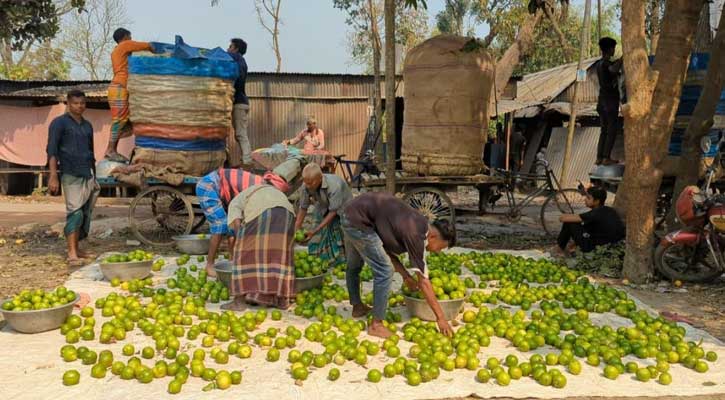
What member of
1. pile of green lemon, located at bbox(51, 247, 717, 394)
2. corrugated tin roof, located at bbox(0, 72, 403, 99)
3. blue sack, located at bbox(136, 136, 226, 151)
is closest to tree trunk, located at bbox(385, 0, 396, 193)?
blue sack, located at bbox(136, 136, 226, 151)

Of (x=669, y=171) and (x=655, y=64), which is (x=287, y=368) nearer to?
(x=655, y=64)

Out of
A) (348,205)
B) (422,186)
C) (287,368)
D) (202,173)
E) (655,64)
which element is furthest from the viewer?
(422,186)

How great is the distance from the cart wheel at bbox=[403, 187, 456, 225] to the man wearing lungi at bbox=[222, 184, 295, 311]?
13.5 ft

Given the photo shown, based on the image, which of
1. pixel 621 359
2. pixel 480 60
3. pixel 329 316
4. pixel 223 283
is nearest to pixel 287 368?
pixel 329 316

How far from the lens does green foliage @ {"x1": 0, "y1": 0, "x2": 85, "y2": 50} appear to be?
12336 millimetres

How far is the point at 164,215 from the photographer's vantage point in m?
9.11

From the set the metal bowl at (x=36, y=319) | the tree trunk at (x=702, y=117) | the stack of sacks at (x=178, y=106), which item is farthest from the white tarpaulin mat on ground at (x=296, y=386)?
the tree trunk at (x=702, y=117)

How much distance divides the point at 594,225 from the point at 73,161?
22.5ft

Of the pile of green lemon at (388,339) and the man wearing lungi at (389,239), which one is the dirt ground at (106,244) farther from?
the man wearing lungi at (389,239)

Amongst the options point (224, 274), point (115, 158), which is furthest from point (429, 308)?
point (115, 158)

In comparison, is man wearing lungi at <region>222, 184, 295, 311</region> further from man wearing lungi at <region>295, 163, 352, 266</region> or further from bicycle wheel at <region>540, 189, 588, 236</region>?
bicycle wheel at <region>540, 189, 588, 236</region>

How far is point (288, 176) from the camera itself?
6.36m

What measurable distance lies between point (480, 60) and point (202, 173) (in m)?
4.61

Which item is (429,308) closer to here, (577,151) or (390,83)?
(390,83)
